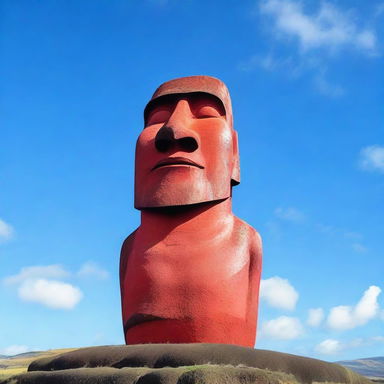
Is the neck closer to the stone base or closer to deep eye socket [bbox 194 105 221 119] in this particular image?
deep eye socket [bbox 194 105 221 119]

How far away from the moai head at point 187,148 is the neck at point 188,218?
0.59 ft

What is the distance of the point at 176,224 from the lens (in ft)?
30.9

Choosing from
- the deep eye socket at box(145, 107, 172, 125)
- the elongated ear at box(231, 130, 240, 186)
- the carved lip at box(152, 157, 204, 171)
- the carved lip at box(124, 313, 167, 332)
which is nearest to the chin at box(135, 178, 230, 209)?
the carved lip at box(152, 157, 204, 171)

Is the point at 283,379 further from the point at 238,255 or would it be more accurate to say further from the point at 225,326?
the point at 238,255

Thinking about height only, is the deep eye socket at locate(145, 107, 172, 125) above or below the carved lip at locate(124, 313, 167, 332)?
above

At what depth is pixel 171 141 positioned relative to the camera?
9711mm

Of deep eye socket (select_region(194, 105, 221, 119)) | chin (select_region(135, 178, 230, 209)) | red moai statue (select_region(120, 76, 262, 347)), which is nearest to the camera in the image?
red moai statue (select_region(120, 76, 262, 347))

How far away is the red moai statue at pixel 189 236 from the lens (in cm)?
859

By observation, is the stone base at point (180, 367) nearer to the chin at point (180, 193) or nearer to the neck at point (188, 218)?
the neck at point (188, 218)

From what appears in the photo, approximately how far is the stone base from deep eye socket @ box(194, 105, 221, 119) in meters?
5.57

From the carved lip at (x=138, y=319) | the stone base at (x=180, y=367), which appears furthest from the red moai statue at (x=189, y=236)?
the stone base at (x=180, y=367)

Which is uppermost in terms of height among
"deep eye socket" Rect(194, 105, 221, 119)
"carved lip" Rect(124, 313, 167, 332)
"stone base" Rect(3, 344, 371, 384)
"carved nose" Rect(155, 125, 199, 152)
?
"deep eye socket" Rect(194, 105, 221, 119)

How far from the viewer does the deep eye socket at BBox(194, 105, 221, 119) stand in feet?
34.1

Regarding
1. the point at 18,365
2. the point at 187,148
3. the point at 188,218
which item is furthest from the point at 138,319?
the point at 18,365
